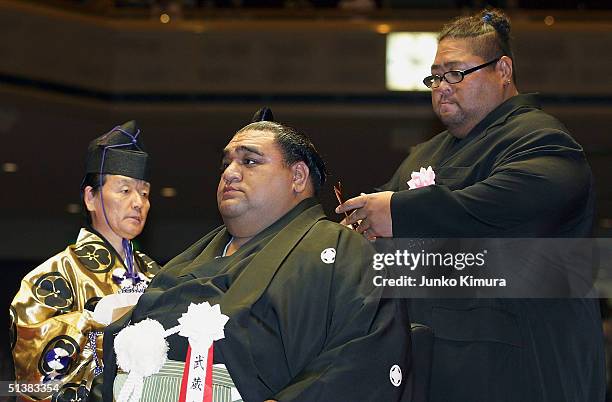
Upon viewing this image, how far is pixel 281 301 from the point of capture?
2.52 metres

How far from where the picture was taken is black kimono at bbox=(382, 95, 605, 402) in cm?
272

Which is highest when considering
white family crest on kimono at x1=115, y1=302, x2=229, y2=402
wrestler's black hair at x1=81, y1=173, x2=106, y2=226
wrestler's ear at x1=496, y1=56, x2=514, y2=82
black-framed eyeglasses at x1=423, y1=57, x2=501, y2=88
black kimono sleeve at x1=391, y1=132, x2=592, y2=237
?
wrestler's ear at x1=496, y1=56, x2=514, y2=82

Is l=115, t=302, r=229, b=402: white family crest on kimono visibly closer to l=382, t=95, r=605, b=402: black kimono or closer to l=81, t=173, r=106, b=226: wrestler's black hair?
l=382, t=95, r=605, b=402: black kimono

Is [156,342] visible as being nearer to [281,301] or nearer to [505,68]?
[281,301]

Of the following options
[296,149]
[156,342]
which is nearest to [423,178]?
[296,149]

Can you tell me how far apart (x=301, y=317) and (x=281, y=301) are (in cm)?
6

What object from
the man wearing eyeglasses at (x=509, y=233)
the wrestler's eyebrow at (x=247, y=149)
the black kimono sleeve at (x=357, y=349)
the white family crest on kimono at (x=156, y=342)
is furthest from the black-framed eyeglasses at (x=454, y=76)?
the white family crest on kimono at (x=156, y=342)

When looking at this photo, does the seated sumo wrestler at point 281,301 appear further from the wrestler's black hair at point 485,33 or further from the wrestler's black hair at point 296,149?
the wrestler's black hair at point 485,33

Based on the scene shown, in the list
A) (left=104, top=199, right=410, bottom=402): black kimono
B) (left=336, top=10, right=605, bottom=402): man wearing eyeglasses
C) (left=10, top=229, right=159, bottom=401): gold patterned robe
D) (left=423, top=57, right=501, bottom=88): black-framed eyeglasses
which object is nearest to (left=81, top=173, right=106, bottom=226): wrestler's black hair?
(left=10, top=229, right=159, bottom=401): gold patterned robe

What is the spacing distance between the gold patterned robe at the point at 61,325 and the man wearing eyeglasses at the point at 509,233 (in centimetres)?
86

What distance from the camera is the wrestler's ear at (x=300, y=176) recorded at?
278cm

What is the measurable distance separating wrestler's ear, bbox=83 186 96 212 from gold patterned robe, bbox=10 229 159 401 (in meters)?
0.21

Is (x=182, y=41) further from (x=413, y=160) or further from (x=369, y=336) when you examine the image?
(x=369, y=336)

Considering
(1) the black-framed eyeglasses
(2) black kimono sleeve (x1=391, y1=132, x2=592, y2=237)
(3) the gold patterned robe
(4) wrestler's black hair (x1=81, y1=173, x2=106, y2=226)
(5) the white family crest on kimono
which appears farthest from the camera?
(4) wrestler's black hair (x1=81, y1=173, x2=106, y2=226)
